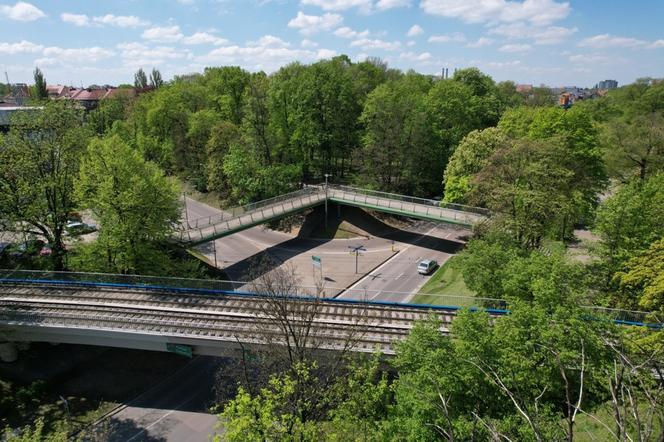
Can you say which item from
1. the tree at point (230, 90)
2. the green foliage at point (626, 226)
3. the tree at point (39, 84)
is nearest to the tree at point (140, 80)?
the tree at point (39, 84)

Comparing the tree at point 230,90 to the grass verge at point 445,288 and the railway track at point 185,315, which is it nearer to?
the grass verge at point 445,288

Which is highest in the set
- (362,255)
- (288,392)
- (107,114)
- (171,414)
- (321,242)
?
(107,114)

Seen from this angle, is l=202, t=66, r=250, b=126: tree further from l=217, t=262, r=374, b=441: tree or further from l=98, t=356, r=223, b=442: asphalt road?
l=217, t=262, r=374, b=441: tree

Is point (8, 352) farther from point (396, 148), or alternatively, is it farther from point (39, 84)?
point (39, 84)

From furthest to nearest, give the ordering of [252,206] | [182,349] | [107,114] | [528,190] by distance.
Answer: [107,114], [252,206], [528,190], [182,349]

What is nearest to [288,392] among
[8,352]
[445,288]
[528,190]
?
[8,352]

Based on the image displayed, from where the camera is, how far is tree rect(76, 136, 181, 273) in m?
26.6

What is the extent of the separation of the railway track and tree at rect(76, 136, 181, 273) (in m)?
3.36

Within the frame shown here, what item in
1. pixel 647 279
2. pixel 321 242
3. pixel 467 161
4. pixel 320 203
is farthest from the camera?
pixel 320 203

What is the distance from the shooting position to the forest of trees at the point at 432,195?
1332 centimetres

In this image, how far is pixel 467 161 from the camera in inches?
1512

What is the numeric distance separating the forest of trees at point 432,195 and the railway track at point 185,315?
2.07m

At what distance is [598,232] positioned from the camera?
24141 millimetres

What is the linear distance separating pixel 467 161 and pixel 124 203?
96.4 feet
